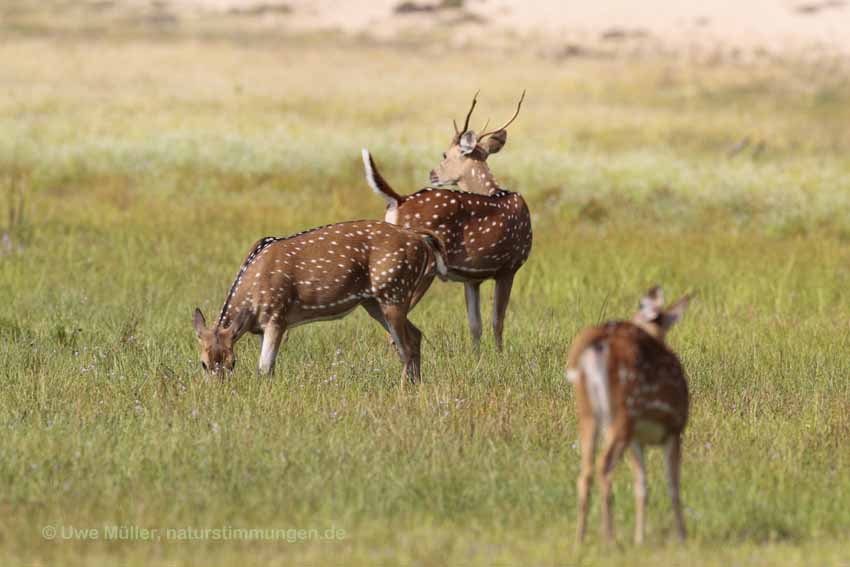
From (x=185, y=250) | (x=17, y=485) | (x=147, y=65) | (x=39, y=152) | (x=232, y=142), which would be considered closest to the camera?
(x=17, y=485)

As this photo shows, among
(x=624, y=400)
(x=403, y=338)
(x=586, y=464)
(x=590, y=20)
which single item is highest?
(x=624, y=400)

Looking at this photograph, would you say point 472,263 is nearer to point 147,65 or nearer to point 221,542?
point 221,542

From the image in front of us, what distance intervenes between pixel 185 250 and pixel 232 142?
970 cm

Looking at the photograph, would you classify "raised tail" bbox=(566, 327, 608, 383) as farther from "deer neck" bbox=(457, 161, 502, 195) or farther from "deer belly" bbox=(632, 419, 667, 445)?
"deer neck" bbox=(457, 161, 502, 195)

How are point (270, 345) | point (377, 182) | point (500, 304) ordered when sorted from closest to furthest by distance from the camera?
point (270, 345)
point (377, 182)
point (500, 304)

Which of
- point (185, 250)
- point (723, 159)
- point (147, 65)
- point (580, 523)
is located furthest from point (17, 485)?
point (147, 65)

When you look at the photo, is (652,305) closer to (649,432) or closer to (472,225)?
(649,432)

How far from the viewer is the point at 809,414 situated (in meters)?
8.80

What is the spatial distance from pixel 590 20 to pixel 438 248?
60332 millimetres

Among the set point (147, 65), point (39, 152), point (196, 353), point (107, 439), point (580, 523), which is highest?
point (580, 523)

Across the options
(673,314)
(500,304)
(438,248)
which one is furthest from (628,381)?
(500,304)

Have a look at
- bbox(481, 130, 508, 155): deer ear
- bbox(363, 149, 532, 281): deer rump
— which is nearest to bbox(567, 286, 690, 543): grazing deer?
bbox(363, 149, 532, 281): deer rump

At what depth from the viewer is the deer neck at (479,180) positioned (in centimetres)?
1229

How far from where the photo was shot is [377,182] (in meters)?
10.8
